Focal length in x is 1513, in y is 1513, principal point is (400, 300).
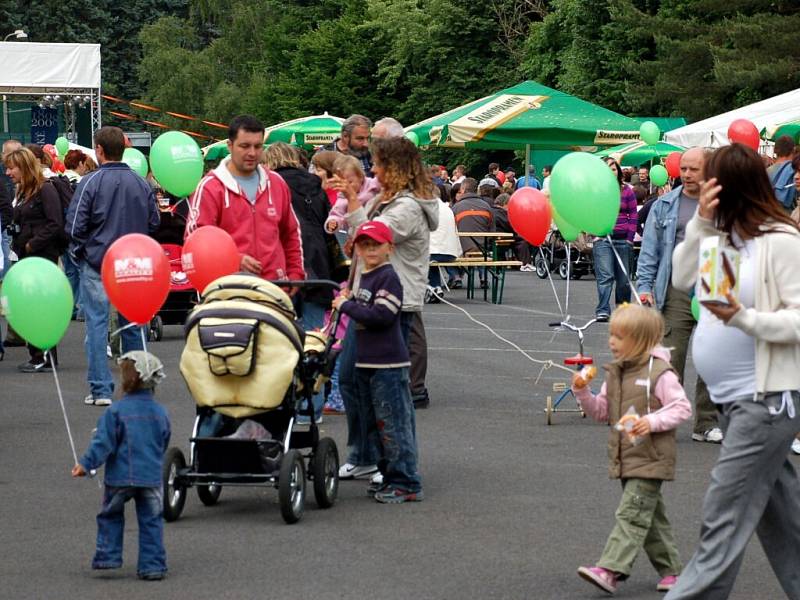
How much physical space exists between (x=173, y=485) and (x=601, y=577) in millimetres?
2537

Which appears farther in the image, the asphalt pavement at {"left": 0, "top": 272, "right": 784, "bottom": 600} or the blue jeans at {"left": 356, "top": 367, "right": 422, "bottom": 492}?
the blue jeans at {"left": 356, "top": 367, "right": 422, "bottom": 492}

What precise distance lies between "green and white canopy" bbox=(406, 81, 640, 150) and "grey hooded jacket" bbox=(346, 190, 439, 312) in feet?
49.3

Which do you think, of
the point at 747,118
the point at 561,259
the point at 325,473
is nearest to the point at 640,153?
the point at 561,259

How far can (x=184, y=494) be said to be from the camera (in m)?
8.11

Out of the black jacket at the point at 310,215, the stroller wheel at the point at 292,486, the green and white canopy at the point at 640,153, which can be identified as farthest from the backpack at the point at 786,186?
the green and white canopy at the point at 640,153

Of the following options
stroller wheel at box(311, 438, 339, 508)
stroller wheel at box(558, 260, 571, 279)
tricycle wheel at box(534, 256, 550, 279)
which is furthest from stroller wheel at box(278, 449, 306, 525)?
tricycle wheel at box(534, 256, 550, 279)

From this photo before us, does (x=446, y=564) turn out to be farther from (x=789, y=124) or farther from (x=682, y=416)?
(x=789, y=124)

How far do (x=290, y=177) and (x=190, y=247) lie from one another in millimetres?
2498

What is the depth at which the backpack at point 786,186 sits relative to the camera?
11.1 m

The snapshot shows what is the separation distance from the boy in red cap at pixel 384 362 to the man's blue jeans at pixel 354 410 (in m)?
0.07

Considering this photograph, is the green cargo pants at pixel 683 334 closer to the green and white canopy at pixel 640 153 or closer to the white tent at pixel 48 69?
the green and white canopy at pixel 640 153

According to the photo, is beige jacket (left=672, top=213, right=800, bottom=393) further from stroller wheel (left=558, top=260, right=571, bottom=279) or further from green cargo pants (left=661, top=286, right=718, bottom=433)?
stroller wheel (left=558, top=260, right=571, bottom=279)

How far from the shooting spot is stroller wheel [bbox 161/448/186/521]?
785cm

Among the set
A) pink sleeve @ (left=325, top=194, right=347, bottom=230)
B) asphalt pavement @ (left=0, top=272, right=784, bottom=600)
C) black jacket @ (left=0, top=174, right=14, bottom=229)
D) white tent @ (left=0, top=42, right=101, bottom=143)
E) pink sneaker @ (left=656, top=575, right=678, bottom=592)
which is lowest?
asphalt pavement @ (left=0, top=272, right=784, bottom=600)
